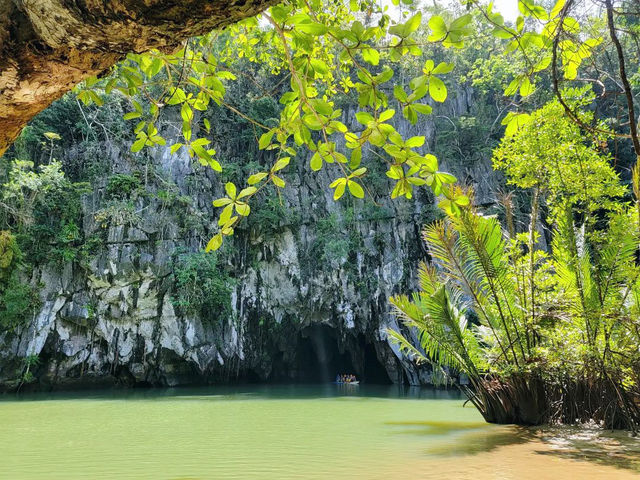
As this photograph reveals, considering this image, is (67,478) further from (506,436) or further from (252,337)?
(252,337)

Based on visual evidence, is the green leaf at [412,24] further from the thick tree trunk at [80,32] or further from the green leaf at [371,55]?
the thick tree trunk at [80,32]

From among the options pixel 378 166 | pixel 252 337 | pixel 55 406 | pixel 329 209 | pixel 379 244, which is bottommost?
pixel 55 406

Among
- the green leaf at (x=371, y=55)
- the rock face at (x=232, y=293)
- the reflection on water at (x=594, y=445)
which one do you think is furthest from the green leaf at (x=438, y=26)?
the rock face at (x=232, y=293)

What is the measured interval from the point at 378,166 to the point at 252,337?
693cm

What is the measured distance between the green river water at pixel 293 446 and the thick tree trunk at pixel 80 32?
11.0 feet

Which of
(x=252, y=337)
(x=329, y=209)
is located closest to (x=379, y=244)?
(x=329, y=209)

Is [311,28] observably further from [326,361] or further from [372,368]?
[326,361]

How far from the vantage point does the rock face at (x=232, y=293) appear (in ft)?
40.5

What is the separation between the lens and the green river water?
11.9 ft

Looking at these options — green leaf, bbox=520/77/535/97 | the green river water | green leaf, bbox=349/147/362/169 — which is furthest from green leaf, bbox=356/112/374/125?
the green river water

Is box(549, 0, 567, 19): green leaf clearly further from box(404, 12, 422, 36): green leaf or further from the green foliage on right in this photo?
the green foliage on right

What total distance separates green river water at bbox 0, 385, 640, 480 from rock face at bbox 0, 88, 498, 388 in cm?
494

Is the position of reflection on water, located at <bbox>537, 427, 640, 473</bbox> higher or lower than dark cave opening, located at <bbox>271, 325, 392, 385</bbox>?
lower

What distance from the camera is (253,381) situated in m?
15.9
